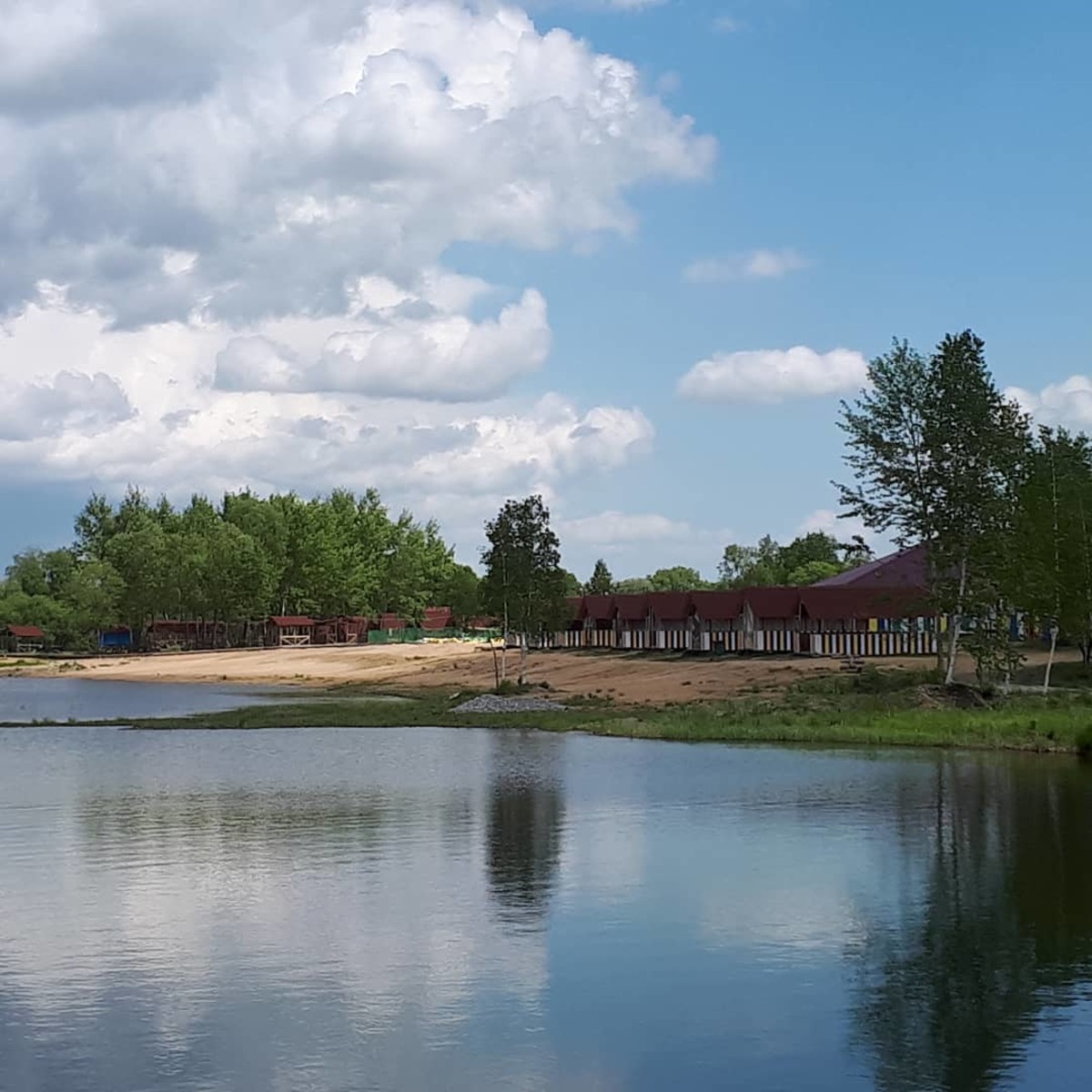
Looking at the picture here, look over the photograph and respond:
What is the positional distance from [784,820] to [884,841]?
11.7 ft

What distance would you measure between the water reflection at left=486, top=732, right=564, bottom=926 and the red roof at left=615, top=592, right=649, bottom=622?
5401cm

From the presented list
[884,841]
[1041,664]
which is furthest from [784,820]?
[1041,664]

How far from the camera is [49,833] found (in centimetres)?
3578

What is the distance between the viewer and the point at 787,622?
313 feet

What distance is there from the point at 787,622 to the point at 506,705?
26.2 meters

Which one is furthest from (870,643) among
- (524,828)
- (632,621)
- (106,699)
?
(524,828)

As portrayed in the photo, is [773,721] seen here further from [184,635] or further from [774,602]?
[184,635]

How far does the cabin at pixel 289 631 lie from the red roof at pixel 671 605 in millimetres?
80350

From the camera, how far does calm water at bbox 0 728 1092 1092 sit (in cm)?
1791

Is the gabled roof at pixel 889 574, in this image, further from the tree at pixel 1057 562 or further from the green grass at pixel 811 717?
the green grass at pixel 811 717

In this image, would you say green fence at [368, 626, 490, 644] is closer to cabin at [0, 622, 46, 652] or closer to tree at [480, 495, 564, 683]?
cabin at [0, 622, 46, 652]

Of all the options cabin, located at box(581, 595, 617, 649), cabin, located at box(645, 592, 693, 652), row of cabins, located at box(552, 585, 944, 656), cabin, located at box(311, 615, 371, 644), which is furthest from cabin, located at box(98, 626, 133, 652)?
cabin, located at box(645, 592, 693, 652)

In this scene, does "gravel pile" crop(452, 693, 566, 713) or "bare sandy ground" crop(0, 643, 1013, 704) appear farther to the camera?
"bare sandy ground" crop(0, 643, 1013, 704)

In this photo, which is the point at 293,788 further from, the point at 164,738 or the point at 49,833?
the point at 164,738
